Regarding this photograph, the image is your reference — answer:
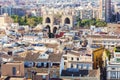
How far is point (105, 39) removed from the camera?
130 feet

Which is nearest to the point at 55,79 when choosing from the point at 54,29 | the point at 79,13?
the point at 54,29

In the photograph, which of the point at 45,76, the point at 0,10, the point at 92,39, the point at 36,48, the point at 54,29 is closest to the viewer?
the point at 45,76

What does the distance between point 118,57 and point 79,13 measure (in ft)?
206

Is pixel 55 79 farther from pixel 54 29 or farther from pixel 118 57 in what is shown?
pixel 54 29

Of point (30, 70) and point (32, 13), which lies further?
point (32, 13)

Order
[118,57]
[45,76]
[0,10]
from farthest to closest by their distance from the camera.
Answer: [0,10], [118,57], [45,76]

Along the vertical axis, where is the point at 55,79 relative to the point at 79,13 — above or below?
below

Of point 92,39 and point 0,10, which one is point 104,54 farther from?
point 0,10

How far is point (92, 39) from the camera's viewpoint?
39719 millimetres

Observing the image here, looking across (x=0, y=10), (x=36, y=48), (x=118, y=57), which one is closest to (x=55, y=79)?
(x=118, y=57)

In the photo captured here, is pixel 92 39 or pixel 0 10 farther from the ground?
A: pixel 0 10

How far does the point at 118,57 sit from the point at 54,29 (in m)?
33.5

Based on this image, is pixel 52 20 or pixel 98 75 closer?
pixel 98 75

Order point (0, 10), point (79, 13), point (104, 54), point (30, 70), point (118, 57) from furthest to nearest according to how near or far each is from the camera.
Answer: point (0, 10) < point (79, 13) < point (104, 54) < point (118, 57) < point (30, 70)
